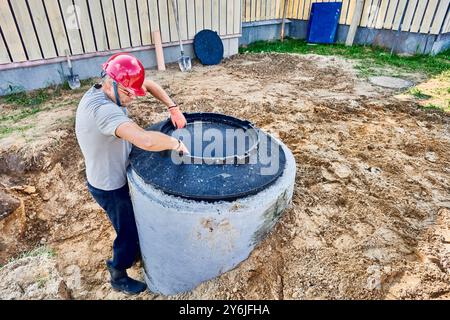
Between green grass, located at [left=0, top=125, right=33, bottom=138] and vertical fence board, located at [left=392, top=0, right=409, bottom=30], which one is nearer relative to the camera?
green grass, located at [left=0, top=125, right=33, bottom=138]

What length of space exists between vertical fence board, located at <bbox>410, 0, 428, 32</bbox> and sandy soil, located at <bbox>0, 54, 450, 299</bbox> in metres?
3.31

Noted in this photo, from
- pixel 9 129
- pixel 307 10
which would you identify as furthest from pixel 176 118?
pixel 307 10

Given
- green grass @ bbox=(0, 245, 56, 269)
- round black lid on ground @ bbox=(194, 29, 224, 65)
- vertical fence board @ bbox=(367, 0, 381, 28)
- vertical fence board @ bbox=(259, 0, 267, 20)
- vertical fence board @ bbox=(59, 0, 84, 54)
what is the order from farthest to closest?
1. vertical fence board @ bbox=(259, 0, 267, 20)
2. vertical fence board @ bbox=(367, 0, 381, 28)
3. round black lid on ground @ bbox=(194, 29, 224, 65)
4. vertical fence board @ bbox=(59, 0, 84, 54)
5. green grass @ bbox=(0, 245, 56, 269)

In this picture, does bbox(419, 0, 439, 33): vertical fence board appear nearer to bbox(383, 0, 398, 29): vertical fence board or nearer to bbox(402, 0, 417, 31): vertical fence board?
bbox(402, 0, 417, 31): vertical fence board

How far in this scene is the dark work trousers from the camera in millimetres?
2207

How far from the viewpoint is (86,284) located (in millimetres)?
2621

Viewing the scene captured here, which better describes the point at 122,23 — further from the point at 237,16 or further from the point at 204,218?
the point at 204,218

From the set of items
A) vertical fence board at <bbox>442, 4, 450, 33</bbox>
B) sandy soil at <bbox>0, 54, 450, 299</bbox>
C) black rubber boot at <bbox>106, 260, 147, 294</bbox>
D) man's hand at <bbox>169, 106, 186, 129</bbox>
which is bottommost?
black rubber boot at <bbox>106, 260, 147, 294</bbox>

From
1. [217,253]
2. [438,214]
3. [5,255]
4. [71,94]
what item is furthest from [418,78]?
[5,255]

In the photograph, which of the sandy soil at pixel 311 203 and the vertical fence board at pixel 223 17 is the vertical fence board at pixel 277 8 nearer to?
the vertical fence board at pixel 223 17

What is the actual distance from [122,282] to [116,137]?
133 centimetres

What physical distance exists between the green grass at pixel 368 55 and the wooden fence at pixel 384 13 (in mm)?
628

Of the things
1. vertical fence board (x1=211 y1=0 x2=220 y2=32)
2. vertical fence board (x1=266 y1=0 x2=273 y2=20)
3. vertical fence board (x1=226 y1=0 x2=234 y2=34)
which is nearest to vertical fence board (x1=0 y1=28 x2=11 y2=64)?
vertical fence board (x1=211 y1=0 x2=220 y2=32)

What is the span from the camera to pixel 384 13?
763 centimetres
